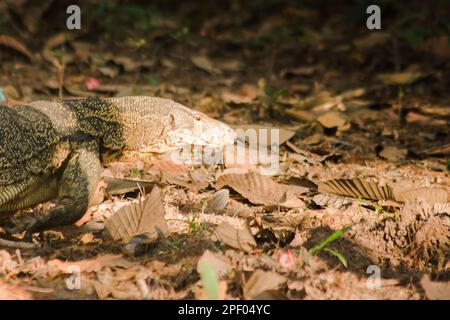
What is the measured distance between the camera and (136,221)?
12.2 feet

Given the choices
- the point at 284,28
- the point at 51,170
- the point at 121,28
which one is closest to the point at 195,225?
the point at 51,170

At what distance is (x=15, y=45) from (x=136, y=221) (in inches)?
190

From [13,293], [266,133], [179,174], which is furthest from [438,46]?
[13,293]

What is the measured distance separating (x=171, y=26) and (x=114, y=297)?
6936mm

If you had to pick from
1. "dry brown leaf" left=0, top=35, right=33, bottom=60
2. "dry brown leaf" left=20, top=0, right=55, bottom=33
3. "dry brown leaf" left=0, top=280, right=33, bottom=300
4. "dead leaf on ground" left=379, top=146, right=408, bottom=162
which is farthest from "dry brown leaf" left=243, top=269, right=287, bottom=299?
"dry brown leaf" left=20, top=0, right=55, bottom=33

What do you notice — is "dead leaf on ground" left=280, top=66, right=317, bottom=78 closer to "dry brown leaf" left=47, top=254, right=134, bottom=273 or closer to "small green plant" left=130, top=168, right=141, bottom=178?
"small green plant" left=130, top=168, right=141, bottom=178

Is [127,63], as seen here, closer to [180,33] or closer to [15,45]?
[180,33]

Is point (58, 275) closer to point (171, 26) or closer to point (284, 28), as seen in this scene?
point (171, 26)

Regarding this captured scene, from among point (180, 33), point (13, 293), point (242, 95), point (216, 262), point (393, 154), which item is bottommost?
point (13, 293)

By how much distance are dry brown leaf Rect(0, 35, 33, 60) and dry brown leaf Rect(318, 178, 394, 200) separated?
4.44 m

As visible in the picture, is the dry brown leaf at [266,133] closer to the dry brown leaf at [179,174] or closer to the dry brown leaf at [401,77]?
the dry brown leaf at [179,174]

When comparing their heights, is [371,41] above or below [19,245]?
above

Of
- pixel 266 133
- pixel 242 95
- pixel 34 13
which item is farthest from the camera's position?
pixel 34 13

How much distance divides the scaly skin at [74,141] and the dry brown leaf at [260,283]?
56.1 inches
